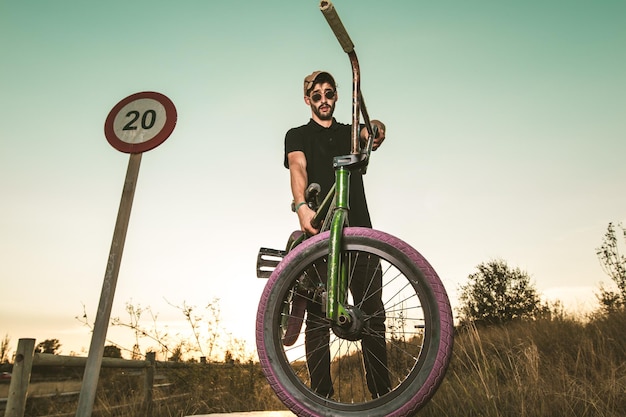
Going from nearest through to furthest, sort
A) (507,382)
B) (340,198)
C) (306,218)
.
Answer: (340,198) < (306,218) < (507,382)

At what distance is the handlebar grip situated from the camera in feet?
5.05

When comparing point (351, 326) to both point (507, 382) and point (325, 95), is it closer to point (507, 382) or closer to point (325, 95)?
point (325, 95)

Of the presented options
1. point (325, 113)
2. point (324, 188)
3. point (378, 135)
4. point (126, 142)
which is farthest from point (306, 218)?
point (126, 142)

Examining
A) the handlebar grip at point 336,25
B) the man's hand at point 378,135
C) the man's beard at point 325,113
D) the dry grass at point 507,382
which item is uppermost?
the man's beard at point 325,113

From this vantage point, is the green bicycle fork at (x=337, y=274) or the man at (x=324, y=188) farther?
the man at (x=324, y=188)

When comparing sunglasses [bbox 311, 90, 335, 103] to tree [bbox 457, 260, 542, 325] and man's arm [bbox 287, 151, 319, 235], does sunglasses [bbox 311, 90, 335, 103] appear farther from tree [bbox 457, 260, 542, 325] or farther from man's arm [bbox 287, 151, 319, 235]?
tree [bbox 457, 260, 542, 325]

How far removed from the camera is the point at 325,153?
283 cm

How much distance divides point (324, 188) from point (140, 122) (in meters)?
1.71

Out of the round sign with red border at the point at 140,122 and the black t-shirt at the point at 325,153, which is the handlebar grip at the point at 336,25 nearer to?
the black t-shirt at the point at 325,153

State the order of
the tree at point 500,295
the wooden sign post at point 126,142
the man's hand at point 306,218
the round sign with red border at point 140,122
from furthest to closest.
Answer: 1. the tree at point 500,295
2. the round sign with red border at point 140,122
3. the wooden sign post at point 126,142
4. the man's hand at point 306,218

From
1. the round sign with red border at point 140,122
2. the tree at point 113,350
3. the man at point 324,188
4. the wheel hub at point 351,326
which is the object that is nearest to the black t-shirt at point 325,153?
the man at point 324,188

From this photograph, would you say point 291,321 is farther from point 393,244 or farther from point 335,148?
point 335,148

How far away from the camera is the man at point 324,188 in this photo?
235 centimetres

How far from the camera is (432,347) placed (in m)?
1.59
